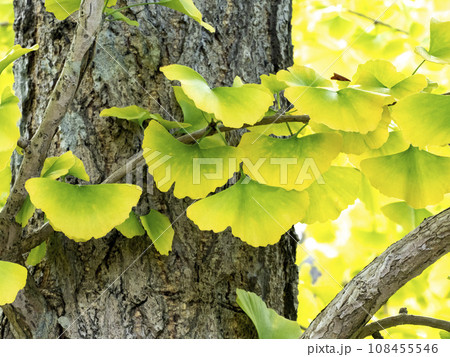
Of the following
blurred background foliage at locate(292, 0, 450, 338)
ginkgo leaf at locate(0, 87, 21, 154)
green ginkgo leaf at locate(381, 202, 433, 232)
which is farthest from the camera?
blurred background foliage at locate(292, 0, 450, 338)

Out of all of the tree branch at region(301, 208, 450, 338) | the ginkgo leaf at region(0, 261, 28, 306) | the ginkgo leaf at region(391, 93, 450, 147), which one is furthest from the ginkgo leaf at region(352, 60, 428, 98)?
the ginkgo leaf at region(0, 261, 28, 306)

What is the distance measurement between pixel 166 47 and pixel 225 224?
1.12ft

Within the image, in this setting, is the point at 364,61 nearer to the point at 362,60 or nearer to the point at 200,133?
the point at 362,60

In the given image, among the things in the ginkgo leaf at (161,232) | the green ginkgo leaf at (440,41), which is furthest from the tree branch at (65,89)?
the green ginkgo leaf at (440,41)

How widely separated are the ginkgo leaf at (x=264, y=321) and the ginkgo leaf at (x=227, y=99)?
0.82 feet

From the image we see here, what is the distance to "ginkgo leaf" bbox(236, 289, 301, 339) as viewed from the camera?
24.2 inches

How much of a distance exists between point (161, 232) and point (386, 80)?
0.33 metres

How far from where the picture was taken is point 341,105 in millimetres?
488

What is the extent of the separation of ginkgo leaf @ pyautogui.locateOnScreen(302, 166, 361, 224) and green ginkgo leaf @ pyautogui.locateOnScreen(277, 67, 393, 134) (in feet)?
0.40

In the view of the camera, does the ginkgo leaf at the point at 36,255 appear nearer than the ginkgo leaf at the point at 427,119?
No

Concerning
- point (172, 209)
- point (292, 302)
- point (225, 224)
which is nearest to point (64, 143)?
point (172, 209)

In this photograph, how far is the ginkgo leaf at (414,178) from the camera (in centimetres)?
56

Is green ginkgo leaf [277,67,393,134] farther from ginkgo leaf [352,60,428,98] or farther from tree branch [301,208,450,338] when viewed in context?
tree branch [301,208,450,338]

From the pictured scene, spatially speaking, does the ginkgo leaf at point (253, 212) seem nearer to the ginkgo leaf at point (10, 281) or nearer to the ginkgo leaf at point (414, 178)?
the ginkgo leaf at point (414, 178)
